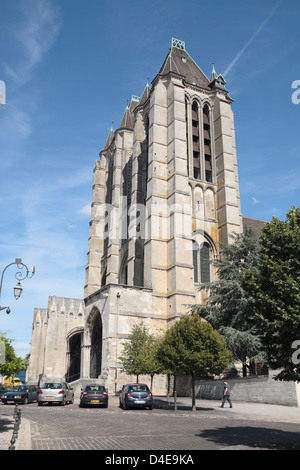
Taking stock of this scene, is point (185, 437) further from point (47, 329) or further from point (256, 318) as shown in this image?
point (47, 329)

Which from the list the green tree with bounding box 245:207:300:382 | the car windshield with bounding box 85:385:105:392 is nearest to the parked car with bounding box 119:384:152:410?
the car windshield with bounding box 85:385:105:392

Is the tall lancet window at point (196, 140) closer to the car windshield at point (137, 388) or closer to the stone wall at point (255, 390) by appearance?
the stone wall at point (255, 390)

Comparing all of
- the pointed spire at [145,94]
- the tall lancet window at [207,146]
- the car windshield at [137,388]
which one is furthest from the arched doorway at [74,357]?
the pointed spire at [145,94]

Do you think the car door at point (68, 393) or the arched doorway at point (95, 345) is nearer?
the car door at point (68, 393)

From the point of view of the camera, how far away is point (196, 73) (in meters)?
44.8

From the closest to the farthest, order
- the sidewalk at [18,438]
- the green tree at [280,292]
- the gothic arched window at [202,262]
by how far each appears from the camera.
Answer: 1. the sidewalk at [18,438]
2. the green tree at [280,292]
3. the gothic arched window at [202,262]


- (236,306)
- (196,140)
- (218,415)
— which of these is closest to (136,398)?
(218,415)

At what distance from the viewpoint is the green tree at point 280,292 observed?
8.69m

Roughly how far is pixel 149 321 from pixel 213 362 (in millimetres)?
13210

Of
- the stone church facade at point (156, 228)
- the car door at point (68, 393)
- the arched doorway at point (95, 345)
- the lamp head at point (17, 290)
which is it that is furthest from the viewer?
the arched doorway at point (95, 345)

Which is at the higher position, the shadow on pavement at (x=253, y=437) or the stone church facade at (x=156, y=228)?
the stone church facade at (x=156, y=228)

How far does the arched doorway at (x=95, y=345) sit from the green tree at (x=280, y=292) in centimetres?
2561

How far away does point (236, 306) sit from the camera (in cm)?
2525

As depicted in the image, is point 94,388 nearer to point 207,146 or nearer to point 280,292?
point 280,292
